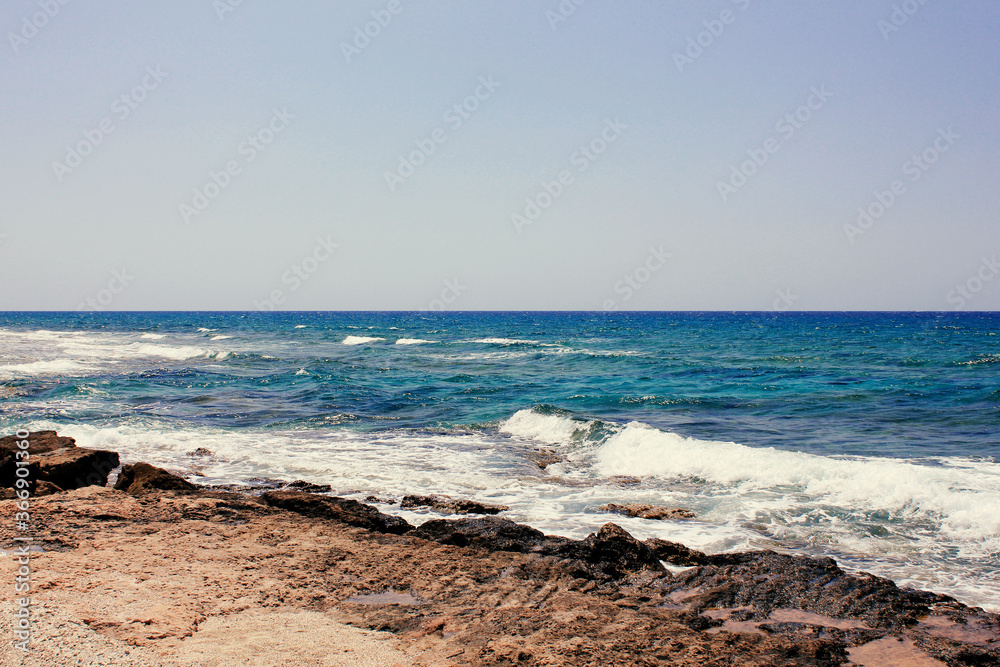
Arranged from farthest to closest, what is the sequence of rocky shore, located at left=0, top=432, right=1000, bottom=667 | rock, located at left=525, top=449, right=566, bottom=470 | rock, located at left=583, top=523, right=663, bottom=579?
rock, located at left=525, top=449, right=566, bottom=470 → rock, located at left=583, top=523, right=663, bottom=579 → rocky shore, located at left=0, top=432, right=1000, bottom=667

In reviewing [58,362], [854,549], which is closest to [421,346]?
[58,362]

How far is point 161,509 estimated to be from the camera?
7.92m

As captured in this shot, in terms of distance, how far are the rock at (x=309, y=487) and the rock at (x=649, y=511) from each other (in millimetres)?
4453

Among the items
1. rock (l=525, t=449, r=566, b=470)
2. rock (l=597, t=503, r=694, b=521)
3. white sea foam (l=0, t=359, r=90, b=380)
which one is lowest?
white sea foam (l=0, t=359, r=90, b=380)

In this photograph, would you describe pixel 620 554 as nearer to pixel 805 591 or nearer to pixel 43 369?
pixel 805 591

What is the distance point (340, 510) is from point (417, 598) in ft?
9.00

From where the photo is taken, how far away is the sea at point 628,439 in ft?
29.5

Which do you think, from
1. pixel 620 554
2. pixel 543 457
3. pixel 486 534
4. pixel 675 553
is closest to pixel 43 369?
pixel 543 457

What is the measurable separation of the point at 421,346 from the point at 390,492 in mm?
41927

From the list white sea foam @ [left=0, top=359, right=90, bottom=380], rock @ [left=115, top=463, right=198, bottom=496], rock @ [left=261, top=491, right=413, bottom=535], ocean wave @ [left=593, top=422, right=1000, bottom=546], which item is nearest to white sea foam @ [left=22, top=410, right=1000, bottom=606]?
ocean wave @ [left=593, top=422, right=1000, bottom=546]

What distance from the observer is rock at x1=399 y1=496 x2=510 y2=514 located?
919cm

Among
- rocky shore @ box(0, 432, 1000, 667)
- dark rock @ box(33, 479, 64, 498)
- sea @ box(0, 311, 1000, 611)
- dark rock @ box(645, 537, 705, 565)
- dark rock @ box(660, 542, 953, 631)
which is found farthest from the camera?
sea @ box(0, 311, 1000, 611)

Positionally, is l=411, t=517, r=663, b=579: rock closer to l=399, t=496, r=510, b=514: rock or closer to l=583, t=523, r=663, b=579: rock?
l=583, t=523, r=663, b=579: rock

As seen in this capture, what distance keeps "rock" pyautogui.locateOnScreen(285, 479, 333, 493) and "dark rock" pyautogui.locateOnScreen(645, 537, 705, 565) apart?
5.56 meters
